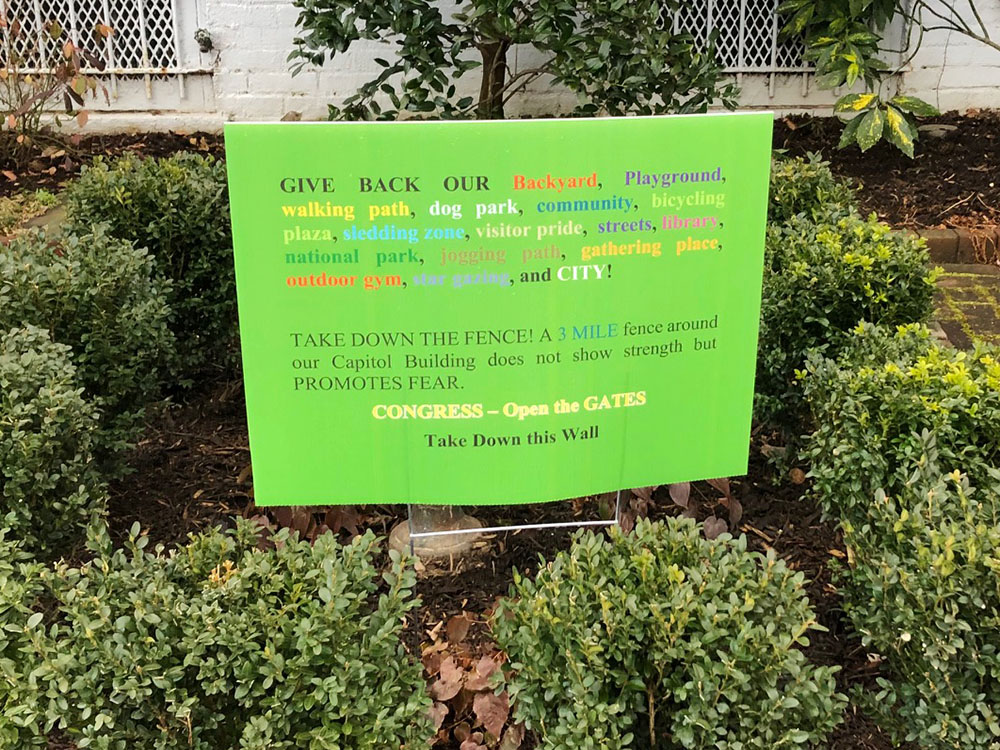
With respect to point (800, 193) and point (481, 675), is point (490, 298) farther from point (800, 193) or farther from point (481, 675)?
point (800, 193)

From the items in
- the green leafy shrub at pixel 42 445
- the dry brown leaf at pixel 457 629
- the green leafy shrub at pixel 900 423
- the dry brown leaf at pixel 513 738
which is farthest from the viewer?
the dry brown leaf at pixel 457 629

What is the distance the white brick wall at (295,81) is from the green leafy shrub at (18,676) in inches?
223

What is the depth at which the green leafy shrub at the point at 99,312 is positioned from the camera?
3252 mm

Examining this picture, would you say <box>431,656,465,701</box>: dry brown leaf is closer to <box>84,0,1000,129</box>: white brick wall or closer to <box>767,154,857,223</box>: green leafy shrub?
<box>767,154,857,223</box>: green leafy shrub

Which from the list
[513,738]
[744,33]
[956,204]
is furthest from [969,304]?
[513,738]

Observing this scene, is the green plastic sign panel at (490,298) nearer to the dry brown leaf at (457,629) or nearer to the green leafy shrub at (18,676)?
the dry brown leaf at (457,629)

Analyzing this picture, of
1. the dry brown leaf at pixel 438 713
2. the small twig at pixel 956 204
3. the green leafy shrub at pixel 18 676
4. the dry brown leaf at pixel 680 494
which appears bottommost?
the dry brown leaf at pixel 438 713

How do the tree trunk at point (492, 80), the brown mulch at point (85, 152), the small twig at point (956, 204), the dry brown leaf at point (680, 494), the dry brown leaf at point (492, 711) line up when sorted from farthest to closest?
the brown mulch at point (85, 152) < the small twig at point (956, 204) < the tree trunk at point (492, 80) < the dry brown leaf at point (680, 494) < the dry brown leaf at point (492, 711)

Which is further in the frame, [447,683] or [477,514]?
[477,514]

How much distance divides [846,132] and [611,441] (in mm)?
4441

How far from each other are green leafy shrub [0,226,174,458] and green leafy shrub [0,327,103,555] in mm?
236

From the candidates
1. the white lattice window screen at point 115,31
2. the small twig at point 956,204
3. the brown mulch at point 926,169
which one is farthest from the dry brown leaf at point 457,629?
the white lattice window screen at point 115,31

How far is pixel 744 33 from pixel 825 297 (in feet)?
16.2

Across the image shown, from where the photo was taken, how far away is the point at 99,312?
130 inches
